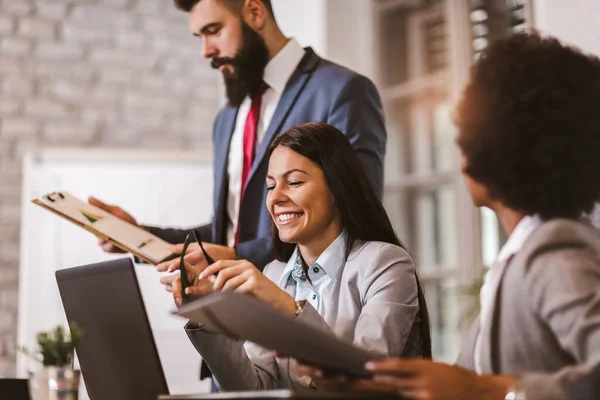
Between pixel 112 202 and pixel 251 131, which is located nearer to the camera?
pixel 251 131

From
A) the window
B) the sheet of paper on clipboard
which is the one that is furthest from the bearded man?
the window

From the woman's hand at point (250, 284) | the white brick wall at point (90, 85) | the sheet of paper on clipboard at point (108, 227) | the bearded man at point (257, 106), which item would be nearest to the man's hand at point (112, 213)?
the bearded man at point (257, 106)

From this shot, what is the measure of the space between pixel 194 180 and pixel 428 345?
296 cm

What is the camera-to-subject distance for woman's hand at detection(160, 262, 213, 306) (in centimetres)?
145

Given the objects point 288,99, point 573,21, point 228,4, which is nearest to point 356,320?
point 288,99

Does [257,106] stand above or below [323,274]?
above

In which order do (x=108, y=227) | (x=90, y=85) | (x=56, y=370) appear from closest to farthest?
(x=56, y=370) → (x=108, y=227) → (x=90, y=85)

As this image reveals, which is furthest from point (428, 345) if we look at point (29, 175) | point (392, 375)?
point (29, 175)

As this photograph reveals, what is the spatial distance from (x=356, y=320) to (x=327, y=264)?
0.15m

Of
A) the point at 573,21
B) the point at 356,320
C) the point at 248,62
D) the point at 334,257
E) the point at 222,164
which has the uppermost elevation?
the point at 573,21

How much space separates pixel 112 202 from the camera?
420cm

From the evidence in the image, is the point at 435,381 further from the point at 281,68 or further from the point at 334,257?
the point at 281,68

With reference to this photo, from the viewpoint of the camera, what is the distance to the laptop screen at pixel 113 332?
143 cm

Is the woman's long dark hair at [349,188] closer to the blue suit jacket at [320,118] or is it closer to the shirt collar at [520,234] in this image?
the blue suit jacket at [320,118]
